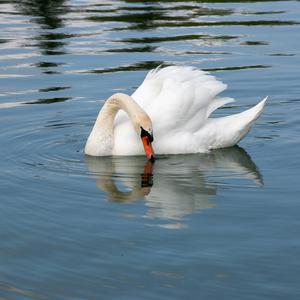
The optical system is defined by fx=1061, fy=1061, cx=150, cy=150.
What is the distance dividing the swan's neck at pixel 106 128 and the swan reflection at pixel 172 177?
0.11 meters

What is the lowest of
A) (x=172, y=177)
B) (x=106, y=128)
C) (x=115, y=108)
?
(x=172, y=177)

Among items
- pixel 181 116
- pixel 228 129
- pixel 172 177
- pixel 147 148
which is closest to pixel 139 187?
pixel 172 177

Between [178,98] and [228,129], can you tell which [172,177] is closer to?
[178,98]

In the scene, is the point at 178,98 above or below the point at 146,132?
→ above

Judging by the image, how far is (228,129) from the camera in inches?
496

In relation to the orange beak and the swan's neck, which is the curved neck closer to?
the swan's neck

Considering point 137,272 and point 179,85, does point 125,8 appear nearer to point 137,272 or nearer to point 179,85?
point 179,85

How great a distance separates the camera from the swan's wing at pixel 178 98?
40.4 ft

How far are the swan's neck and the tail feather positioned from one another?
996 millimetres

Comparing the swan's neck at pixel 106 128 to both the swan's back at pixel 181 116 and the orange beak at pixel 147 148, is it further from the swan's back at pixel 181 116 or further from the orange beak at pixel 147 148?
the orange beak at pixel 147 148

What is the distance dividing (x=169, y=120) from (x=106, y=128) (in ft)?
2.41

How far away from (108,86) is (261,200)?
21.0 ft

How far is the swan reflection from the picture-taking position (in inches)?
400

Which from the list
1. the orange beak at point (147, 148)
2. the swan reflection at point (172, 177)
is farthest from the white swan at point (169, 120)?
the swan reflection at point (172, 177)
